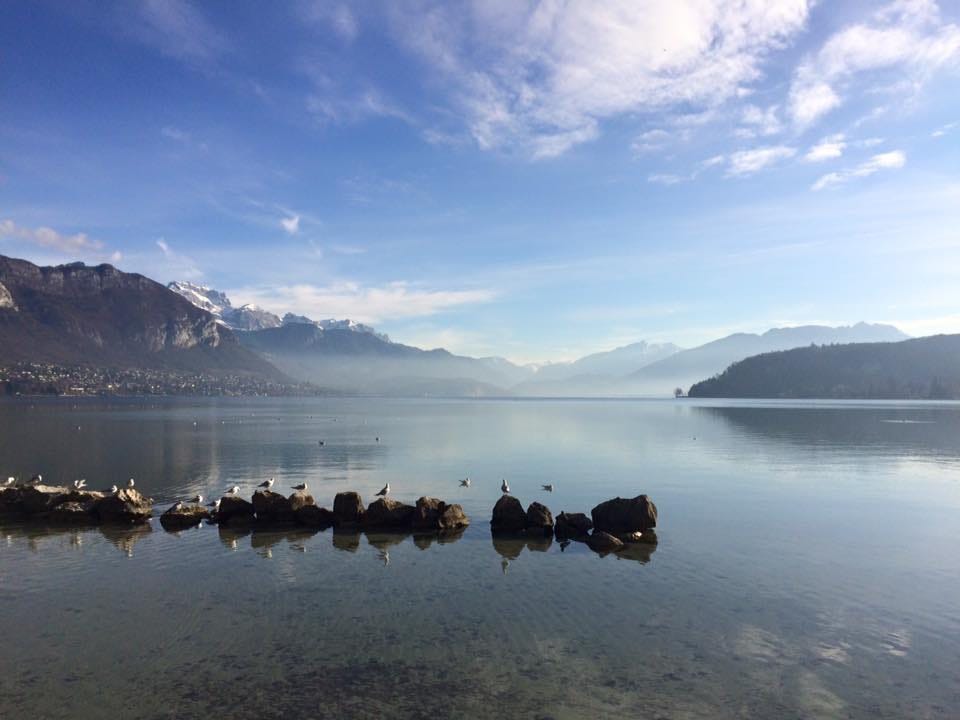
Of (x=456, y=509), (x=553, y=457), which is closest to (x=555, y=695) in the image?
(x=456, y=509)

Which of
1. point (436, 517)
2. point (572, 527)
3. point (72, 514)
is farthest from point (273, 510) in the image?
point (572, 527)

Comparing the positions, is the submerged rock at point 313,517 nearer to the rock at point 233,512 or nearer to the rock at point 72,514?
the rock at point 233,512

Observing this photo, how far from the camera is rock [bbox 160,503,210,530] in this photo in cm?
2997

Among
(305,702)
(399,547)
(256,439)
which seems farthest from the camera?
(256,439)

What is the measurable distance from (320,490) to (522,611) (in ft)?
84.4

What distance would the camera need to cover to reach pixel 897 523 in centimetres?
3130

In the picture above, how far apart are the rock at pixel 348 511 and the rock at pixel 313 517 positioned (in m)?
0.40

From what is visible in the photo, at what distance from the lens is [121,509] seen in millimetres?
30797

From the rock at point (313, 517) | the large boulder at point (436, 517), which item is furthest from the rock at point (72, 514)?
the large boulder at point (436, 517)

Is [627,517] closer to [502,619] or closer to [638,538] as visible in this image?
[638,538]

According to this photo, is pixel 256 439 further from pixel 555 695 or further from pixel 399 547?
pixel 555 695

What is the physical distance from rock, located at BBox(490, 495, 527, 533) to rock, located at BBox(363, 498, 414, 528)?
4194 millimetres

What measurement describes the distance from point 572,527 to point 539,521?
1.59 meters

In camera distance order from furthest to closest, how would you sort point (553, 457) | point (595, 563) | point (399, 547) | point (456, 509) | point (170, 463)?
point (553, 457)
point (170, 463)
point (456, 509)
point (399, 547)
point (595, 563)
